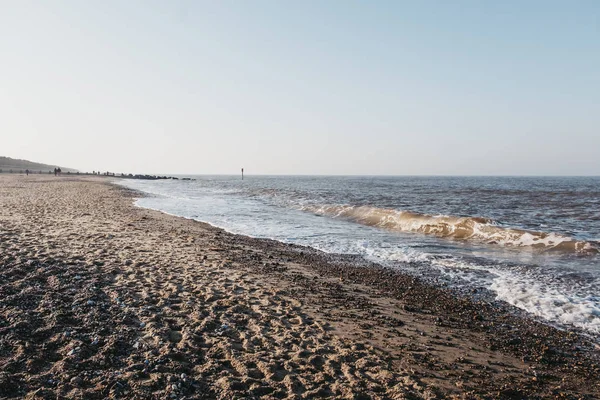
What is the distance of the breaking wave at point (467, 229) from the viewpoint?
13023 millimetres

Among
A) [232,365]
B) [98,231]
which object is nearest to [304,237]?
[98,231]

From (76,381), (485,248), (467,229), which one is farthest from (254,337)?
(467,229)

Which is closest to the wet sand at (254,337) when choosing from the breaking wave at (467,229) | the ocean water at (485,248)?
the ocean water at (485,248)

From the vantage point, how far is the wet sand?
4117mm

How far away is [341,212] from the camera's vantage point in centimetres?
2417

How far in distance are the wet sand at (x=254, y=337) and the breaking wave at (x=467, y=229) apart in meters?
7.97

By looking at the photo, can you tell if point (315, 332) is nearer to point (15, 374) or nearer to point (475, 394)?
point (475, 394)

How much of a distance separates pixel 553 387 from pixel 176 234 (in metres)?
12.2

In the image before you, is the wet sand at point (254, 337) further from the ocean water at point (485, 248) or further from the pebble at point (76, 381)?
the ocean water at point (485, 248)

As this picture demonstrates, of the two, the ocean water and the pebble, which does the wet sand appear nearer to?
the pebble

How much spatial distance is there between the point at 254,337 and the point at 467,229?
14.2 metres

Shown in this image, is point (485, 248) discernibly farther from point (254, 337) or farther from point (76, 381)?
point (76, 381)

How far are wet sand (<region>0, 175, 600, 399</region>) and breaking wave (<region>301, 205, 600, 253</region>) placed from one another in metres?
7.97

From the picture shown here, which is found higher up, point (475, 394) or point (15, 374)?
point (15, 374)
